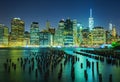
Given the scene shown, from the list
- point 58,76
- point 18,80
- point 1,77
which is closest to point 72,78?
point 58,76

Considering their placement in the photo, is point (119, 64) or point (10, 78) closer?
point (10, 78)

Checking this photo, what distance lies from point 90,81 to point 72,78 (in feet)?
11.6

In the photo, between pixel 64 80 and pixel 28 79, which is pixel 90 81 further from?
pixel 28 79

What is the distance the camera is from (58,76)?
35844mm

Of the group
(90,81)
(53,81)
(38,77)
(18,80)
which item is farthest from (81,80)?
(18,80)

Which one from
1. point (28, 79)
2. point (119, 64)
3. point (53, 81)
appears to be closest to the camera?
point (53, 81)

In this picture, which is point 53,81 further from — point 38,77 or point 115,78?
point 115,78

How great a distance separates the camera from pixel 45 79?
33625 millimetres

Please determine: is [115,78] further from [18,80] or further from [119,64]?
[119,64]

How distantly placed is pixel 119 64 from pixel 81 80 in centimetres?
1925

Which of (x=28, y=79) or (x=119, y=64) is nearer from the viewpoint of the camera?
(x=28, y=79)

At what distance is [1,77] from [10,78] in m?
1.46

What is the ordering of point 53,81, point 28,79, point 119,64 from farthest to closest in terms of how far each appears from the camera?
point 119,64 → point 28,79 → point 53,81

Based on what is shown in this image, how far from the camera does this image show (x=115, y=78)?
3444cm
